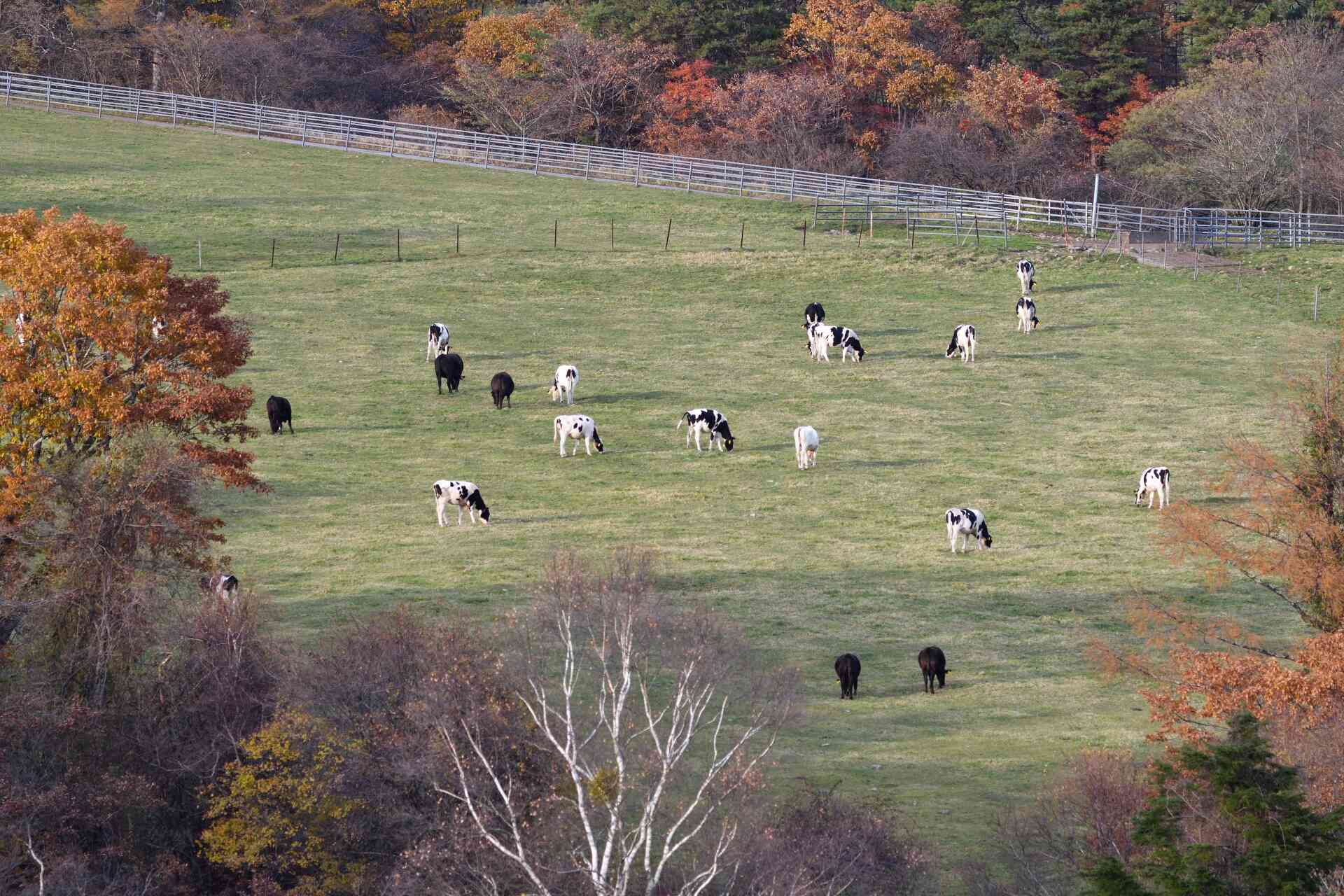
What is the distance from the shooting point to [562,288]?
57.6 m

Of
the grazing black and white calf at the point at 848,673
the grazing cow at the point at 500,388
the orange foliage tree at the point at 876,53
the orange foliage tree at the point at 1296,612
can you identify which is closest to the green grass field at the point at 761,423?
the grazing black and white calf at the point at 848,673

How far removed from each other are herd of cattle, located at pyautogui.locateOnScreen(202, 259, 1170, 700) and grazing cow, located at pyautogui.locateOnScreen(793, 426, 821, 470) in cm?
2

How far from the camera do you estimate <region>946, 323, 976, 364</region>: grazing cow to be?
4925cm

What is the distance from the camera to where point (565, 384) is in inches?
1718

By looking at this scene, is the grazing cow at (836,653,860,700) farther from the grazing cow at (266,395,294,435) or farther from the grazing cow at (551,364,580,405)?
the grazing cow at (266,395,294,435)

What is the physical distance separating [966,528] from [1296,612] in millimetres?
6037

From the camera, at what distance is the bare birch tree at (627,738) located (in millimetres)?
19656

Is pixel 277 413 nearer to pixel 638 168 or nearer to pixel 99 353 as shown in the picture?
pixel 99 353

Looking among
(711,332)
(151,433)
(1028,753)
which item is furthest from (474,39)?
(1028,753)

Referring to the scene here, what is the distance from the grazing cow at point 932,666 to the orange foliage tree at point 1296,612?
7.86 ft

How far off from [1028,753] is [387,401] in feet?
78.1

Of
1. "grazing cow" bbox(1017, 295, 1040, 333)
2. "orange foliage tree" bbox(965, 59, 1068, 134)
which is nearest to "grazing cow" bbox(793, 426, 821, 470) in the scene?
"grazing cow" bbox(1017, 295, 1040, 333)

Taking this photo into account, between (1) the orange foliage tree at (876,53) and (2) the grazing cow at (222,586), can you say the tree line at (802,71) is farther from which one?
(2) the grazing cow at (222,586)

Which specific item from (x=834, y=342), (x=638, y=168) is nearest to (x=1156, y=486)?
(x=834, y=342)
